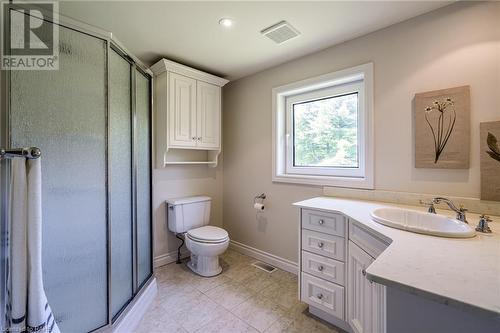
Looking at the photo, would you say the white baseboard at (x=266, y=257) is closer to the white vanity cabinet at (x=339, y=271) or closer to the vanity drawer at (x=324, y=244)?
the white vanity cabinet at (x=339, y=271)

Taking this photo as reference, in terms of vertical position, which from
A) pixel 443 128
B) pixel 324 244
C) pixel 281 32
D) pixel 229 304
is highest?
pixel 281 32

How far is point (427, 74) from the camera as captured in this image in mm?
1539

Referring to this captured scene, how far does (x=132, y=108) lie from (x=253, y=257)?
6.52ft

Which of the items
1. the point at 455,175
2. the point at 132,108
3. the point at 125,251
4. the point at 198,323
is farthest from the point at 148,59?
the point at 455,175

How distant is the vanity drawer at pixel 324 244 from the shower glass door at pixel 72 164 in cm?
133

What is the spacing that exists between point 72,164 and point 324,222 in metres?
1.57

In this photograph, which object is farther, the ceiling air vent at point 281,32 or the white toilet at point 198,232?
the white toilet at point 198,232

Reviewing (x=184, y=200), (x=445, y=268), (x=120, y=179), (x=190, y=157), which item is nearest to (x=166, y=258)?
(x=184, y=200)

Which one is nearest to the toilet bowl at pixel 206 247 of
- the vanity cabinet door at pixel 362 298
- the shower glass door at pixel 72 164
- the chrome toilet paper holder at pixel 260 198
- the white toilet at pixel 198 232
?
the white toilet at pixel 198 232

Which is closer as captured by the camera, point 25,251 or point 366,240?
point 25,251

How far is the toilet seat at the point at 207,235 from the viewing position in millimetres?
2113

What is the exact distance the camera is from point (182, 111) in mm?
2354

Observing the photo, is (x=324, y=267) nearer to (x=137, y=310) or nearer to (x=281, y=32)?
(x=137, y=310)

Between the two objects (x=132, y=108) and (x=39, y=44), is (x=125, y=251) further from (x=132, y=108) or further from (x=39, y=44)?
(x=39, y=44)
